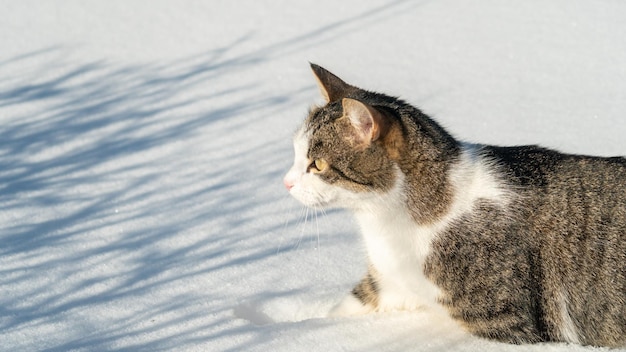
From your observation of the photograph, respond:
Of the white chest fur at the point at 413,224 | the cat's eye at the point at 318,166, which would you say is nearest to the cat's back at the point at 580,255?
the white chest fur at the point at 413,224

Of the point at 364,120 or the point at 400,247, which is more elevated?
the point at 364,120

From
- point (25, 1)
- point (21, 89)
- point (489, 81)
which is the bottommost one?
point (489, 81)

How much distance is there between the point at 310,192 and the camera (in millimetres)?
2479

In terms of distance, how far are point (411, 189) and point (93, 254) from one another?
4.36ft

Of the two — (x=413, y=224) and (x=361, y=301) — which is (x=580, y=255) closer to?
(x=413, y=224)

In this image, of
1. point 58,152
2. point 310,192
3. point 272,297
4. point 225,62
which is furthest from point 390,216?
point 225,62

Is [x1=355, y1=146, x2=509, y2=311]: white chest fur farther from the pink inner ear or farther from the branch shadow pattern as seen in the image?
the branch shadow pattern

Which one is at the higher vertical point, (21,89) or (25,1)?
(25,1)

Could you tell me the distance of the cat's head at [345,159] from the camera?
7.99 ft

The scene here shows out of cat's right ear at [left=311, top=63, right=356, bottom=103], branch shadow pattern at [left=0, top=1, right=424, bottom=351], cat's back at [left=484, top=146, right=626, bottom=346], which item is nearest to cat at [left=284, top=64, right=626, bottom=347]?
cat's back at [left=484, top=146, right=626, bottom=346]

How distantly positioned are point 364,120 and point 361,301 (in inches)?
28.9

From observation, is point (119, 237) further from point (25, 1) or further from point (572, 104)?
point (25, 1)

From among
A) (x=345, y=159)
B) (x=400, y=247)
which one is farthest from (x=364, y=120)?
(x=400, y=247)

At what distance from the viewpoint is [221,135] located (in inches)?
155
